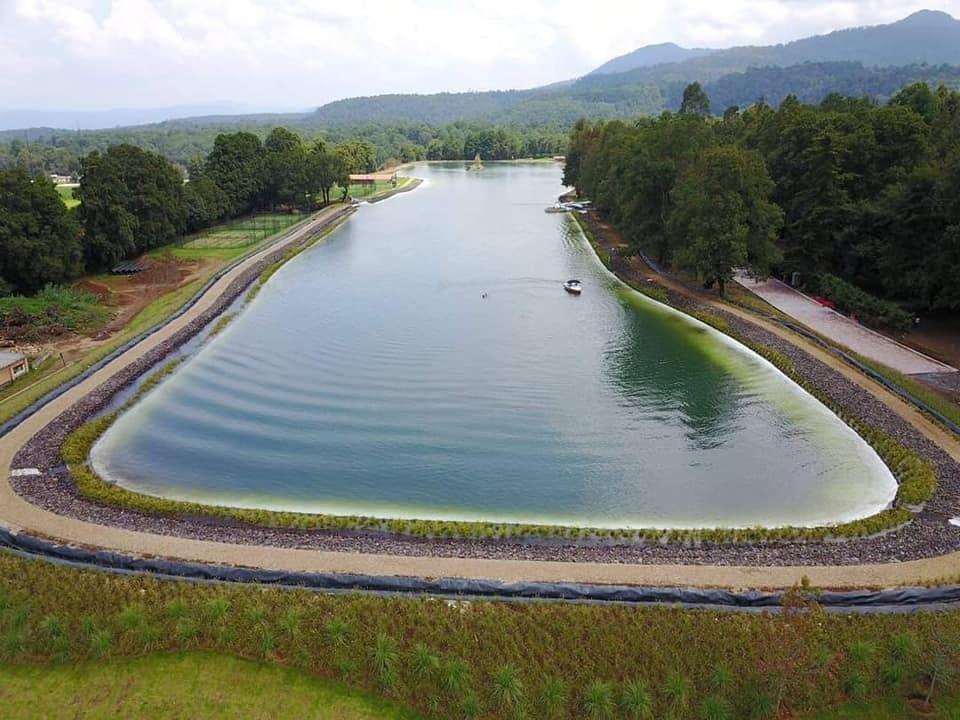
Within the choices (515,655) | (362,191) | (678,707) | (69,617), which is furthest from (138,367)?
(362,191)

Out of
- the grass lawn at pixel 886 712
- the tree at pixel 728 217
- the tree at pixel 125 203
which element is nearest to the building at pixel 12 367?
the tree at pixel 125 203

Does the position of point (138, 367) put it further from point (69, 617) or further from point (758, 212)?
point (758, 212)

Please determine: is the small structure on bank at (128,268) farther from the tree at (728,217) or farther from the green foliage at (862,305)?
the green foliage at (862,305)

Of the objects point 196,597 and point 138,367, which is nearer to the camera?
point 196,597

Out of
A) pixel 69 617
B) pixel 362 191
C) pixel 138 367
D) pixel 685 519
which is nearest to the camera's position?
pixel 69 617

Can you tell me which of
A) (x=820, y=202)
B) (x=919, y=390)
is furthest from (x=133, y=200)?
(x=919, y=390)
